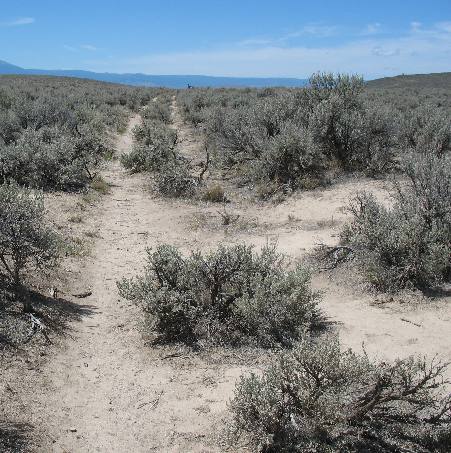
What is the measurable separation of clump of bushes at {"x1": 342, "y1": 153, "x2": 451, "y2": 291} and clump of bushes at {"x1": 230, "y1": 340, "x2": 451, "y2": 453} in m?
3.39

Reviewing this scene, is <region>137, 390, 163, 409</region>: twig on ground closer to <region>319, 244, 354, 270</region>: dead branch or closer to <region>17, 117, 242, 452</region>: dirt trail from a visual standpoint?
<region>17, 117, 242, 452</region>: dirt trail

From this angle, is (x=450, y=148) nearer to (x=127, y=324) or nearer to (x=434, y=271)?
(x=434, y=271)

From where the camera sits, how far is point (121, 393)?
17.6ft

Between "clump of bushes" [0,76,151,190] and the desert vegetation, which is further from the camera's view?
the desert vegetation

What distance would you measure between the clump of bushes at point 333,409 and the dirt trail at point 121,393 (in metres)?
0.59

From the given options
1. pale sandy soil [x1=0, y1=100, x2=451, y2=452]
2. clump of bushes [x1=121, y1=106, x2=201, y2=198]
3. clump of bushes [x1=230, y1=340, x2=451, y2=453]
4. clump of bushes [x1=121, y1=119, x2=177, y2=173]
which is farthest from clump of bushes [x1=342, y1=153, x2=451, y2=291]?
clump of bushes [x1=121, y1=119, x2=177, y2=173]

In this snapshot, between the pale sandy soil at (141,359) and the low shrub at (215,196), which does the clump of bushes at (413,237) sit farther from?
the low shrub at (215,196)

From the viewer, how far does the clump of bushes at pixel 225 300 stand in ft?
20.9

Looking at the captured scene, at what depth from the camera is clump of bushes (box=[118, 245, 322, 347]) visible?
6.37 m

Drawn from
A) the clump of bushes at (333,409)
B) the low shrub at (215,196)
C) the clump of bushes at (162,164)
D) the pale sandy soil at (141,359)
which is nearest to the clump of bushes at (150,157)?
the clump of bushes at (162,164)

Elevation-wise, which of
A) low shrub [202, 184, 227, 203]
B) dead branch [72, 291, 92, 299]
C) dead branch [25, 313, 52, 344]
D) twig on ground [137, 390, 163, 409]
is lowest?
twig on ground [137, 390, 163, 409]

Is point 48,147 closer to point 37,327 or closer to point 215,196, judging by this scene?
point 215,196

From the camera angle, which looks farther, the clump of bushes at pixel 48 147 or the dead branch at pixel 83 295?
the clump of bushes at pixel 48 147

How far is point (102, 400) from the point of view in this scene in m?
5.24
